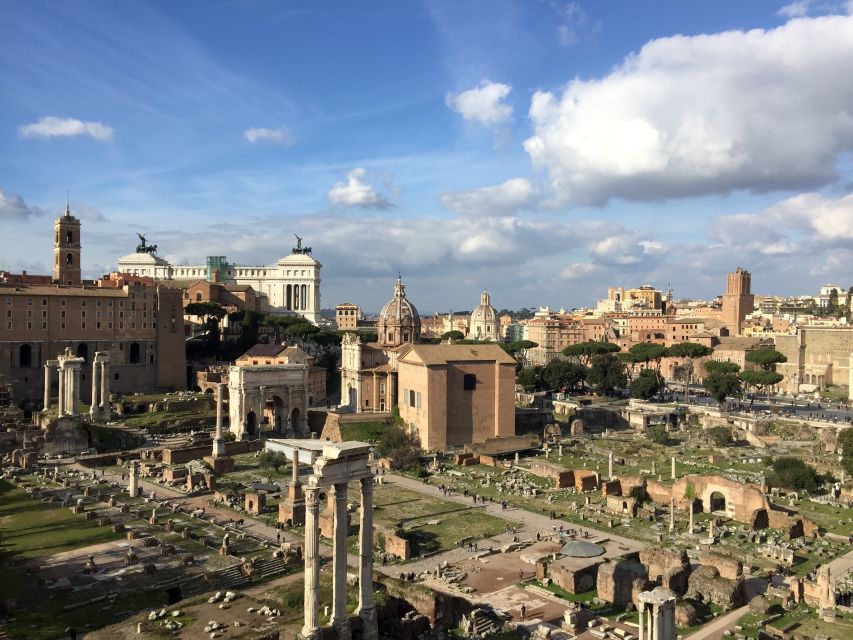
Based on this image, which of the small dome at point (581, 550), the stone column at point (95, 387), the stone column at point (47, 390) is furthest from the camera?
the stone column at point (47, 390)

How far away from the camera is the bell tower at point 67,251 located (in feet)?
222

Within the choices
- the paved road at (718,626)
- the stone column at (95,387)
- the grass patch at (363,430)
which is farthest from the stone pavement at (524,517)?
the stone column at (95,387)

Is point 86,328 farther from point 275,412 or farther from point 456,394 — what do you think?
point 456,394

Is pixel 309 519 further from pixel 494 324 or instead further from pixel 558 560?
pixel 494 324

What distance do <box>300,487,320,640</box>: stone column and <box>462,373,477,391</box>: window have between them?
3337 centimetres

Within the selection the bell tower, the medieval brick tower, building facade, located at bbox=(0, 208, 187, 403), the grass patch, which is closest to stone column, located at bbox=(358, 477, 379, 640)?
the grass patch

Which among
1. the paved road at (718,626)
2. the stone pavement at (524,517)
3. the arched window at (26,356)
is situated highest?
the arched window at (26,356)

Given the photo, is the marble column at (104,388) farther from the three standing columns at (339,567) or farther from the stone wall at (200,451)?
the three standing columns at (339,567)

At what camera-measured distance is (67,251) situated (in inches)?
2685

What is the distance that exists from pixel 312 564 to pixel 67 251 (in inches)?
2386

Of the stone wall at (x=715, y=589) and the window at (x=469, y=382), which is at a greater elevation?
the window at (x=469, y=382)

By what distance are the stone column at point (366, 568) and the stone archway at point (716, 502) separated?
22447 millimetres

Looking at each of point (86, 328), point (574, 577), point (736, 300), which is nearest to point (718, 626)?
point (574, 577)

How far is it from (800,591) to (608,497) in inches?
493
